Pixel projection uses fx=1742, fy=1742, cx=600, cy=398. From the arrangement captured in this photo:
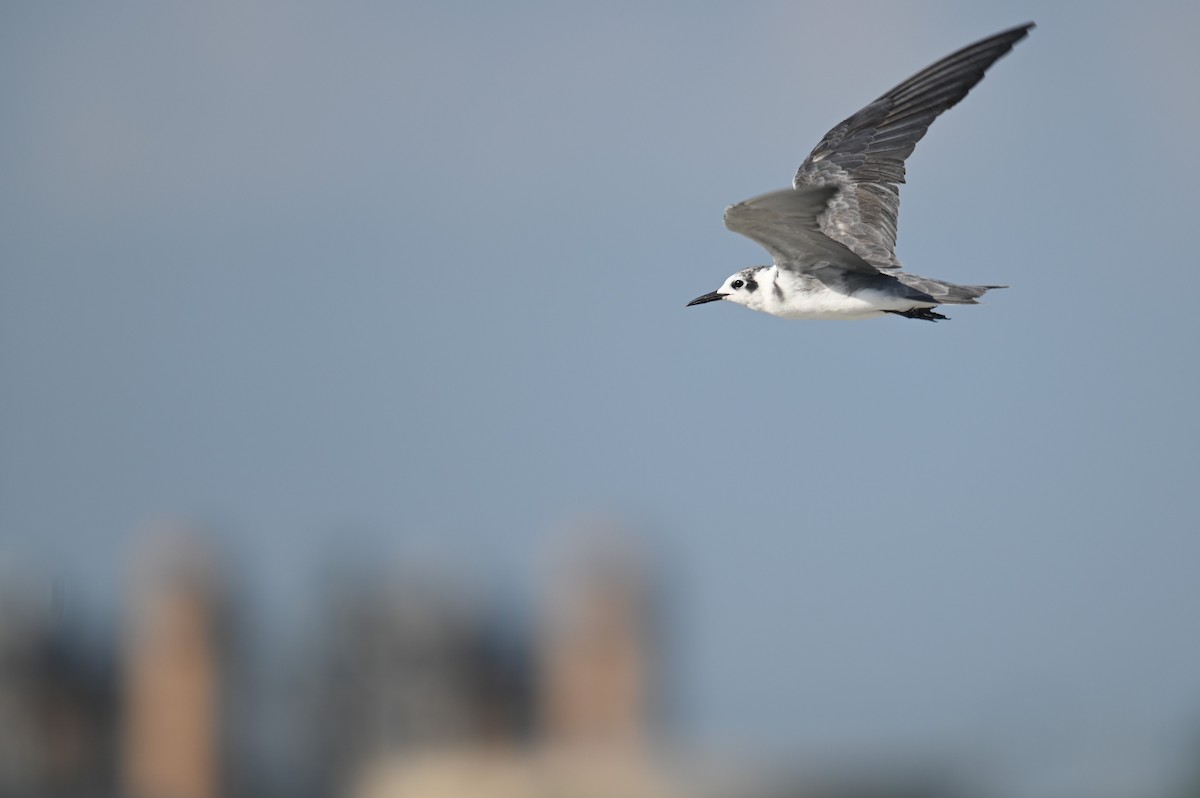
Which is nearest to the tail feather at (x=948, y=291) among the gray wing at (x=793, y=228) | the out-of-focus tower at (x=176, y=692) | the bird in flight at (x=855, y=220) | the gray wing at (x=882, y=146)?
the bird in flight at (x=855, y=220)

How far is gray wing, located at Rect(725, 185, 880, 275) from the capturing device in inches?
398

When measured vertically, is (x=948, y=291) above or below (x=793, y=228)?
below

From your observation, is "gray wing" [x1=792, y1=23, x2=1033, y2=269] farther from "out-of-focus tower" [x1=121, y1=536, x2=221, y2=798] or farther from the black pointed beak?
"out-of-focus tower" [x1=121, y1=536, x2=221, y2=798]

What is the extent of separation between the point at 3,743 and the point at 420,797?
41.6 feet

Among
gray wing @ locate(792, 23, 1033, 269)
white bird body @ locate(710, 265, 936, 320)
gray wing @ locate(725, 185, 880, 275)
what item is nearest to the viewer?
gray wing @ locate(725, 185, 880, 275)

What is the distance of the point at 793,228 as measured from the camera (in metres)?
10.8

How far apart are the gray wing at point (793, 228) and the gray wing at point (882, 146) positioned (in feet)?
2.84

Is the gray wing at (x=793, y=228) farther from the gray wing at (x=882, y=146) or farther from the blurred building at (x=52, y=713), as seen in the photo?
the blurred building at (x=52, y=713)

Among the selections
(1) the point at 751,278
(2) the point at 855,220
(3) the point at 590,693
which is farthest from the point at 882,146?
(3) the point at 590,693

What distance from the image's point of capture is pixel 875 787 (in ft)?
61.4

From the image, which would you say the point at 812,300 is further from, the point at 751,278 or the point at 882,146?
the point at 882,146

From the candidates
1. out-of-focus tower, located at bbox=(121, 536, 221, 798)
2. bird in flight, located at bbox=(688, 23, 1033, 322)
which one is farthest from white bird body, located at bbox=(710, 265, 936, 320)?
out-of-focus tower, located at bbox=(121, 536, 221, 798)

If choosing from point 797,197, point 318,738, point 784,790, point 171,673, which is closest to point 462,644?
point 318,738

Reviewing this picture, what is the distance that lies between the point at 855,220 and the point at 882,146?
914 millimetres
